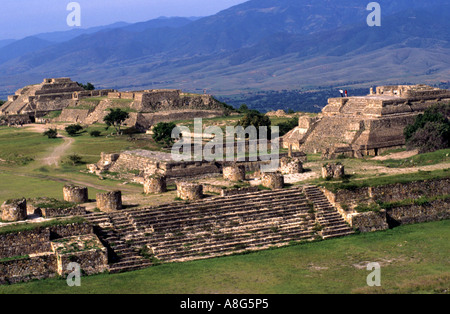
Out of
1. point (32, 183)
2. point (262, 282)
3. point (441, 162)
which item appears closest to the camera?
point (262, 282)

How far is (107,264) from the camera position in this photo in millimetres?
23672

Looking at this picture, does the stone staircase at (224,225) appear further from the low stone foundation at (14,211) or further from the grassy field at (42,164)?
the grassy field at (42,164)

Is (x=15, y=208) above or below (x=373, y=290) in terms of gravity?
above

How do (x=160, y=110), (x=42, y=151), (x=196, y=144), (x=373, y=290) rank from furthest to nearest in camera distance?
(x=160, y=110) → (x=42, y=151) → (x=196, y=144) → (x=373, y=290)

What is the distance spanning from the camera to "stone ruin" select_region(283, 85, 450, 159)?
4666 cm

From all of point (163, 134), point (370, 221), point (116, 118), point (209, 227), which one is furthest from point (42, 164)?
point (370, 221)

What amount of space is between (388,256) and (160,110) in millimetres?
45706

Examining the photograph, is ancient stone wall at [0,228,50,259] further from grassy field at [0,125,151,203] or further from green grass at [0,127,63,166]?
green grass at [0,127,63,166]

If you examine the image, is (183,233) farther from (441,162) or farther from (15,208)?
(441,162)

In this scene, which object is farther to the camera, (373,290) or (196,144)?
(196,144)

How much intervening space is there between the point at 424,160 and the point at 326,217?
10914 millimetres

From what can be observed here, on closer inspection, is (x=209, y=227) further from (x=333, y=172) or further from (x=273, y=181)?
(x=333, y=172)

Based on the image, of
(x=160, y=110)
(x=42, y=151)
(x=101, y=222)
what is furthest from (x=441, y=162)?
(x=160, y=110)

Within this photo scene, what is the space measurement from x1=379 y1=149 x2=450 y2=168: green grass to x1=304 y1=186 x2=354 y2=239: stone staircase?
29.2ft
